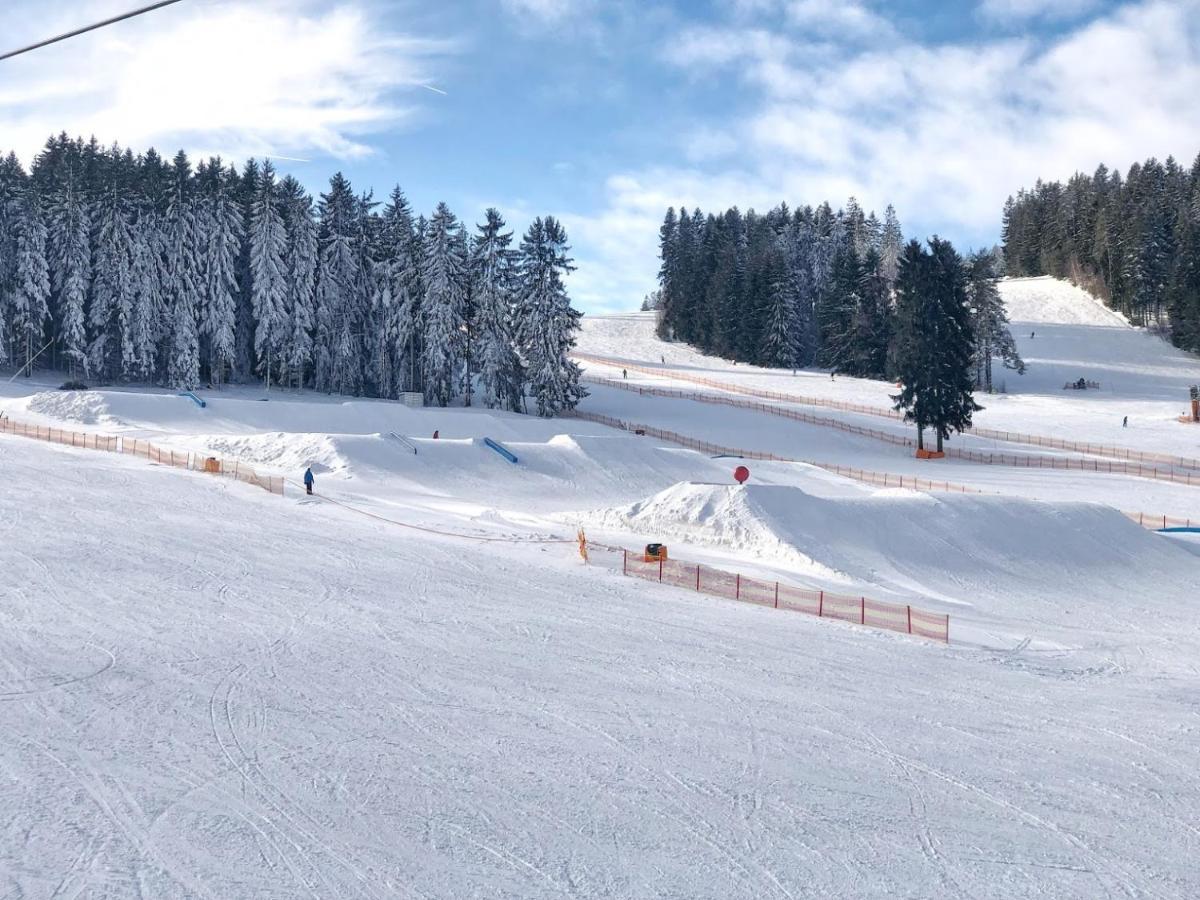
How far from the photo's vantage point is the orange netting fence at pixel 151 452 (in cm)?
3872

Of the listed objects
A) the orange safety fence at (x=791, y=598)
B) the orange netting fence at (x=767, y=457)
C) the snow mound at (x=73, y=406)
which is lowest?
the orange safety fence at (x=791, y=598)

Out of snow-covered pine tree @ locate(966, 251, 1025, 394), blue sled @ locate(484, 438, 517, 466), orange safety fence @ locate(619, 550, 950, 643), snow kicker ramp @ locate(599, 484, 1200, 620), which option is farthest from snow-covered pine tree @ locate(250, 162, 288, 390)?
snow-covered pine tree @ locate(966, 251, 1025, 394)

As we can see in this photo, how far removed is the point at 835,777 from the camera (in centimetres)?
1277

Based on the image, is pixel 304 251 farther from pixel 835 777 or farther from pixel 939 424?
pixel 835 777

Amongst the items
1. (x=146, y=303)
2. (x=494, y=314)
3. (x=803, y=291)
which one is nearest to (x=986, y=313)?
(x=803, y=291)

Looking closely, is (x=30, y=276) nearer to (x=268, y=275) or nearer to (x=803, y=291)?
(x=268, y=275)

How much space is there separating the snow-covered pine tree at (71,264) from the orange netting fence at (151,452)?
14.6 m

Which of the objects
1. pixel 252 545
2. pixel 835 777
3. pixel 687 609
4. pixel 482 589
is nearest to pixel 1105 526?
pixel 687 609

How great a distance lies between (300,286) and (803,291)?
62.8m

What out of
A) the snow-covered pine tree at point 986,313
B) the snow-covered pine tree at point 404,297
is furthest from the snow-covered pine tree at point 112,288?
the snow-covered pine tree at point 986,313

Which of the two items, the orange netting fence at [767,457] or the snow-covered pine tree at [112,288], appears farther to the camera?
the snow-covered pine tree at [112,288]

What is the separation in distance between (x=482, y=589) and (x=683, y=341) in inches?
3932

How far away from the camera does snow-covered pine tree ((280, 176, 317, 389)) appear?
66688 mm

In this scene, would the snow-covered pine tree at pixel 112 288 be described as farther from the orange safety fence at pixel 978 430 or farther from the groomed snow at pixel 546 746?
the orange safety fence at pixel 978 430
